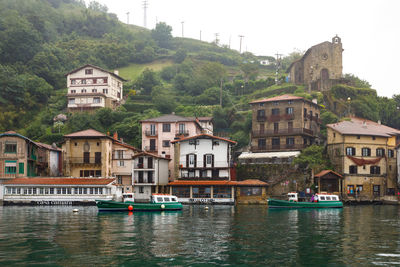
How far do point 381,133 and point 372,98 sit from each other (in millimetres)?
18153

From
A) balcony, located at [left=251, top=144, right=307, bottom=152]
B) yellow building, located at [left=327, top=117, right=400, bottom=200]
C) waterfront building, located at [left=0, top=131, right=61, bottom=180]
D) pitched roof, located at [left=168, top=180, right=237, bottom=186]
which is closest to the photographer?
pitched roof, located at [left=168, top=180, right=237, bottom=186]

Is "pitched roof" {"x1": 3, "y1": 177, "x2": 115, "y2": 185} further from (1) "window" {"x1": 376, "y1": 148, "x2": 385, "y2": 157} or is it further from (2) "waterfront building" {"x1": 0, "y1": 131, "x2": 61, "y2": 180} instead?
(1) "window" {"x1": 376, "y1": 148, "x2": 385, "y2": 157}

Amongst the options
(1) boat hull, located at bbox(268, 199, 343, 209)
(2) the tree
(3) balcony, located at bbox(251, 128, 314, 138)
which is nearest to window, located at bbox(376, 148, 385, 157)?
(3) balcony, located at bbox(251, 128, 314, 138)

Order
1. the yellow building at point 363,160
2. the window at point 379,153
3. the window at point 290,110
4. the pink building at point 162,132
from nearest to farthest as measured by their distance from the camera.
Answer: the yellow building at point 363,160, the window at point 379,153, the window at point 290,110, the pink building at point 162,132

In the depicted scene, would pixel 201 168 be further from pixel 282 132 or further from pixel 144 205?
pixel 144 205

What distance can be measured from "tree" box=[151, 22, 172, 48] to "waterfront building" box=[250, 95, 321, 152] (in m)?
120

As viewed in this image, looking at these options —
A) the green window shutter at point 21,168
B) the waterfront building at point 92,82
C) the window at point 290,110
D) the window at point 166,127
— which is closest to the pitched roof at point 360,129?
the window at point 290,110

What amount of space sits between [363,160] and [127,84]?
75555 mm

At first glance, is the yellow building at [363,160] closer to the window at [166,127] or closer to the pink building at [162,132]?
the pink building at [162,132]

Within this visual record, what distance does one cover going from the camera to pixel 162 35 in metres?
195

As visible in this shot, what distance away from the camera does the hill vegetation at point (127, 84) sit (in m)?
89.7

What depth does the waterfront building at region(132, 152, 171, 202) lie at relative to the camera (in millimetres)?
71438

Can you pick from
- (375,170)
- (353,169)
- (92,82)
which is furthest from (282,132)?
(92,82)

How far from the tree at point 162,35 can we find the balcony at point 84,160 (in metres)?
130
